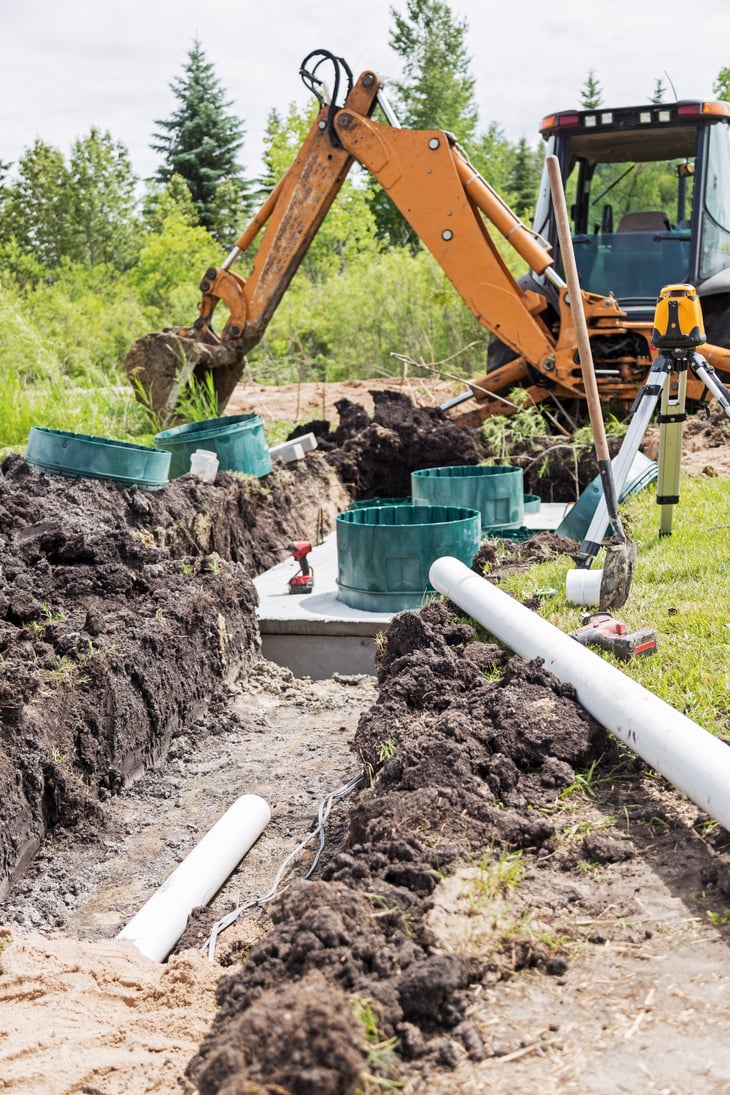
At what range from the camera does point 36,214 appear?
33.8 metres

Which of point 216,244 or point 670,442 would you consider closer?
point 670,442

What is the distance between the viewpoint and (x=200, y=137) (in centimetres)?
4047

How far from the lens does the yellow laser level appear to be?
5051 mm

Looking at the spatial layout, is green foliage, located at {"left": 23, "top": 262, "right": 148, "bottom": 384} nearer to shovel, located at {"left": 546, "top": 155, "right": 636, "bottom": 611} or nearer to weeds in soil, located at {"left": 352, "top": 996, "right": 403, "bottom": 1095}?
shovel, located at {"left": 546, "top": 155, "right": 636, "bottom": 611}

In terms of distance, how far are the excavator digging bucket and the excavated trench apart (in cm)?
155

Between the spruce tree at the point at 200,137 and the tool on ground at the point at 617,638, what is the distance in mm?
38432

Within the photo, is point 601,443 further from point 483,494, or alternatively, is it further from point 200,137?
point 200,137

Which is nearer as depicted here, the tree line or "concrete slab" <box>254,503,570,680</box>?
"concrete slab" <box>254,503,570,680</box>

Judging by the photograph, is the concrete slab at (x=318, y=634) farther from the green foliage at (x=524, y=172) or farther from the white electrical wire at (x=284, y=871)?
the green foliage at (x=524, y=172)

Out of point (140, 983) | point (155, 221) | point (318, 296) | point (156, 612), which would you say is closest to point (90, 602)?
point (156, 612)

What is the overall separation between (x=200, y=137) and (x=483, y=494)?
37784 millimetres

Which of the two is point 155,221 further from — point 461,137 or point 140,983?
point 140,983

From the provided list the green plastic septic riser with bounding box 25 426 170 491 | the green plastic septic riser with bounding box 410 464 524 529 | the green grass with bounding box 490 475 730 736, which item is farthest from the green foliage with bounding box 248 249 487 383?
the green grass with bounding box 490 475 730 736

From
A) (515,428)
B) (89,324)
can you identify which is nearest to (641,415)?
(515,428)
